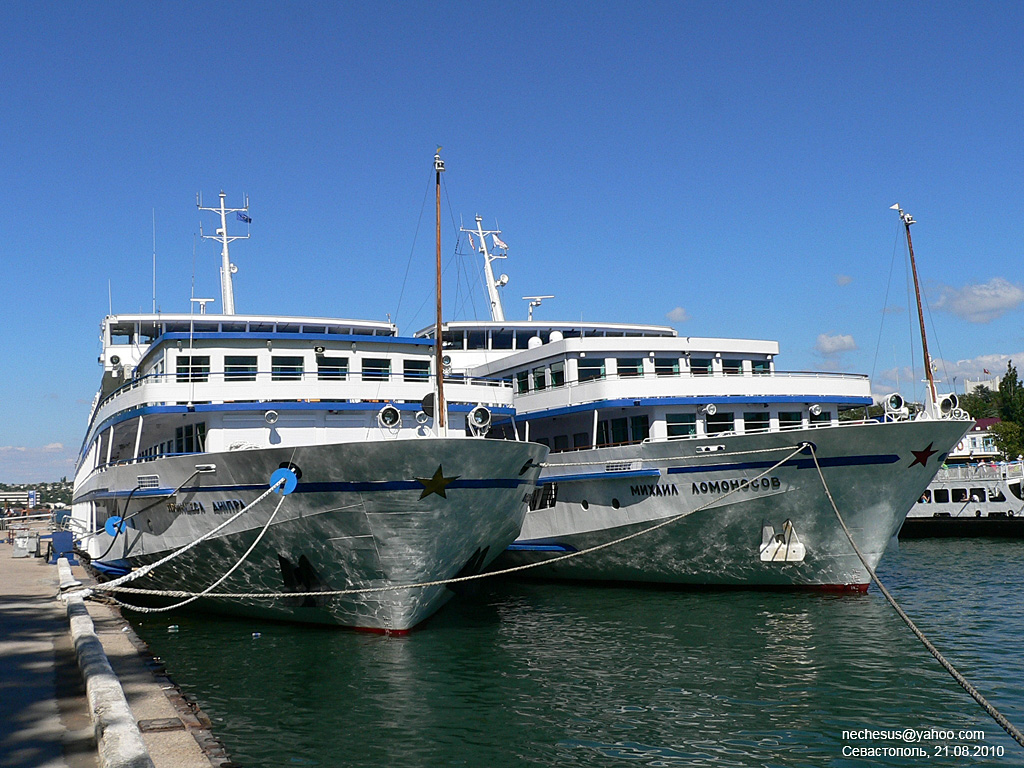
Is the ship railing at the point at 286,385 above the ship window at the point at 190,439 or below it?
above

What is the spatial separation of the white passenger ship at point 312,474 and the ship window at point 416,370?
0.19 ft

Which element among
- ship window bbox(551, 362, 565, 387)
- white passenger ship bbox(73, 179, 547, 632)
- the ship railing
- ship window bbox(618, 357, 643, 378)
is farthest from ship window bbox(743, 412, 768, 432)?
the ship railing

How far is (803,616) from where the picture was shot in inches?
691

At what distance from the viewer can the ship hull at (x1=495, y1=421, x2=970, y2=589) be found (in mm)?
19281

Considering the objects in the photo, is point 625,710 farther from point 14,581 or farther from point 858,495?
point 14,581

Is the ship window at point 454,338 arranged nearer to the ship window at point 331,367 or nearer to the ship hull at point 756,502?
the ship hull at point 756,502

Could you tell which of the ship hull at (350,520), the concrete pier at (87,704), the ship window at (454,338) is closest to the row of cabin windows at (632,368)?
the ship window at (454,338)

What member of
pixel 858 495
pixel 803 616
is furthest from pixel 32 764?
pixel 858 495

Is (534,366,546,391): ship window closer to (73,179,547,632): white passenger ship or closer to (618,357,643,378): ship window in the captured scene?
(618,357,643,378): ship window

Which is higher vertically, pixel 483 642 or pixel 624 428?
pixel 624 428

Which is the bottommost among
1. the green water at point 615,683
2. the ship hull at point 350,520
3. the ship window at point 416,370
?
the green water at point 615,683

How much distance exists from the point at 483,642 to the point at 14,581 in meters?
13.2

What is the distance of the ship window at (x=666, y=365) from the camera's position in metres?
25.7

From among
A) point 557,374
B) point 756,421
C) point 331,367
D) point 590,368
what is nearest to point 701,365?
point 756,421
